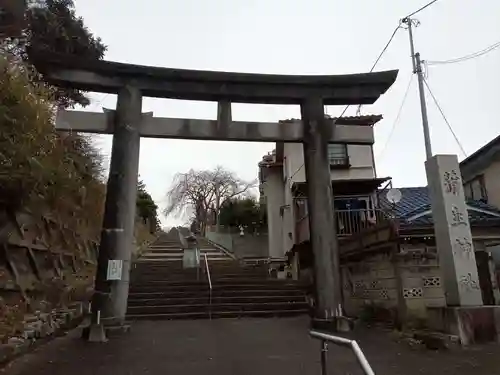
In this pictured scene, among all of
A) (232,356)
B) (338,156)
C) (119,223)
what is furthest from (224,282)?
(338,156)

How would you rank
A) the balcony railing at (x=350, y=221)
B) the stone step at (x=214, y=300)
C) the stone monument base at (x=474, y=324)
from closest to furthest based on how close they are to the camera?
the stone monument base at (x=474, y=324) < the stone step at (x=214, y=300) < the balcony railing at (x=350, y=221)

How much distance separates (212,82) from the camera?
10938 millimetres

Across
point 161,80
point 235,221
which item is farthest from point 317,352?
point 235,221

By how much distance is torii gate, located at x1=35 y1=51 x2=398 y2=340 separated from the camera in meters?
9.59

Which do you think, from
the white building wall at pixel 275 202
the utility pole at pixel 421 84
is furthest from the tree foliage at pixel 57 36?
the utility pole at pixel 421 84

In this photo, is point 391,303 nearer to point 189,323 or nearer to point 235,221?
point 189,323

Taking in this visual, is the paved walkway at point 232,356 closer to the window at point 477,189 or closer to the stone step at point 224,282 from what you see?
the stone step at point 224,282

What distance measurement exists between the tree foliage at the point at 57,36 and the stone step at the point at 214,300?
6746 mm

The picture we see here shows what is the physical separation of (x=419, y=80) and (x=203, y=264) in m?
13.0

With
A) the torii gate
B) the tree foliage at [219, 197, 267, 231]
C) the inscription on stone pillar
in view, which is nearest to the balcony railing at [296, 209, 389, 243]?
the torii gate

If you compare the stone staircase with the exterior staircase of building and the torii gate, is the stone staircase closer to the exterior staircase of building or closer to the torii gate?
the exterior staircase of building

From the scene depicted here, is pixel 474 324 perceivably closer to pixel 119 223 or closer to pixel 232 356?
pixel 232 356

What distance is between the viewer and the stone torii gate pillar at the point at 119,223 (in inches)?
363

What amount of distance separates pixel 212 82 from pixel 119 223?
435 centimetres
